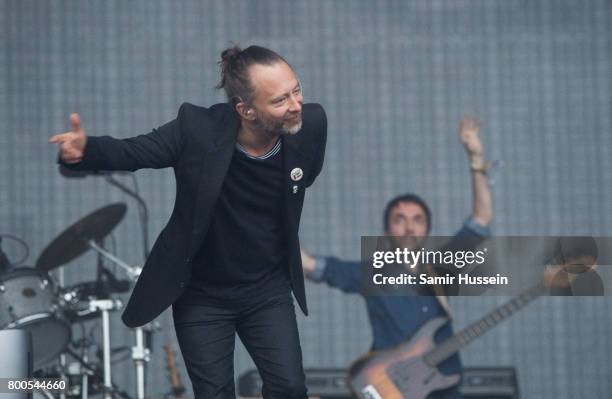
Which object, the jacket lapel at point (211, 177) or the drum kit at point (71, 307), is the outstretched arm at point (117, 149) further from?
the drum kit at point (71, 307)

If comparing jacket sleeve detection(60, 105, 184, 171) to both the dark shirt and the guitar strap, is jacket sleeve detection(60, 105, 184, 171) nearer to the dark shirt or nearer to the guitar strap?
the dark shirt

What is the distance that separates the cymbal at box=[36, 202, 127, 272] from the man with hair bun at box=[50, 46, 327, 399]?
209 cm

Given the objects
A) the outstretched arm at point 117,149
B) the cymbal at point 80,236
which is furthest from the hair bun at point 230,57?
the cymbal at point 80,236

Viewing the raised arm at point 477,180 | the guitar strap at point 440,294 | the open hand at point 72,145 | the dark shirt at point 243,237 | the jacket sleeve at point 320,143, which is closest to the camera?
the open hand at point 72,145

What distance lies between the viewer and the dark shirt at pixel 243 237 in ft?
12.1

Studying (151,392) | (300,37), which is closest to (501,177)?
(300,37)

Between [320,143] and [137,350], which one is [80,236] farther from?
[320,143]

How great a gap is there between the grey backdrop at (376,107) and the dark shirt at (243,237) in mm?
2708

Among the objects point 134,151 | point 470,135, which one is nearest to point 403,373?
point 470,135

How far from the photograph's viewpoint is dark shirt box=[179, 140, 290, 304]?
145 inches

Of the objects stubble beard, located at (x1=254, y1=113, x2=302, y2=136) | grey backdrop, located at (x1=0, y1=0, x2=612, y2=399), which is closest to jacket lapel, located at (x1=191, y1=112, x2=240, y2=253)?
stubble beard, located at (x1=254, y1=113, x2=302, y2=136)

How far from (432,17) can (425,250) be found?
52.4 inches

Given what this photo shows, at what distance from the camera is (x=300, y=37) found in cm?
651

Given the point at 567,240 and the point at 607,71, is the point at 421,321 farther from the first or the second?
the point at 607,71
